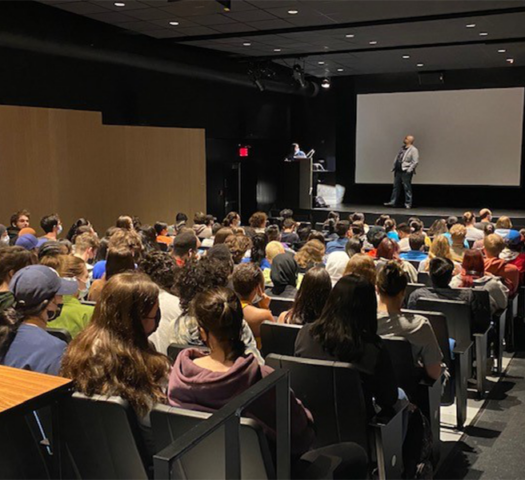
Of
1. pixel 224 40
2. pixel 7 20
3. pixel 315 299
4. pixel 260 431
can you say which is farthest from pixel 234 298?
pixel 224 40

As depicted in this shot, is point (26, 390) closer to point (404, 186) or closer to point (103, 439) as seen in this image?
point (103, 439)

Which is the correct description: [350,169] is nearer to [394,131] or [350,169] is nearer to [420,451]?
[394,131]

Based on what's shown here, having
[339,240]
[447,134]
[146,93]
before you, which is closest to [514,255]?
[339,240]

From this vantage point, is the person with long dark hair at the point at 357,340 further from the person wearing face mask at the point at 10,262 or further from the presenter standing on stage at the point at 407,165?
the presenter standing on stage at the point at 407,165

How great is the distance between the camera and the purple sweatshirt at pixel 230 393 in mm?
2156

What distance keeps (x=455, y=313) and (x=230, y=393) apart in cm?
278

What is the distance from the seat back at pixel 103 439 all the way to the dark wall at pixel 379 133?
14543 millimetres

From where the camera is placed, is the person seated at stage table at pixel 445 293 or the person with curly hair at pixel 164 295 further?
the person seated at stage table at pixel 445 293

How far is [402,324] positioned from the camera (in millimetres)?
3521

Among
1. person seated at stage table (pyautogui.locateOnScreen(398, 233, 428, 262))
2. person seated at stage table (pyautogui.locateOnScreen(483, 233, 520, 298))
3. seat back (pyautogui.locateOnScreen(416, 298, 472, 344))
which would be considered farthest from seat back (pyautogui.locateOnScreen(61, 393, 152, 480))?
person seated at stage table (pyautogui.locateOnScreen(398, 233, 428, 262))

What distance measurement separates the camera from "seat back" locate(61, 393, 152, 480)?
1995 mm

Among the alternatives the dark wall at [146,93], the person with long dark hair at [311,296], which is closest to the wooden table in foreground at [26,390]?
the person with long dark hair at [311,296]

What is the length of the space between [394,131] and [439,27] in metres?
6.55

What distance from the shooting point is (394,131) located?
1625cm
